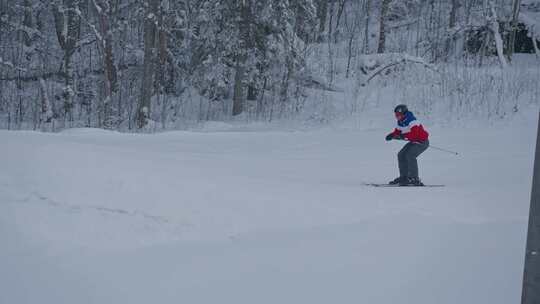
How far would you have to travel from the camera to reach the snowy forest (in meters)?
18.2

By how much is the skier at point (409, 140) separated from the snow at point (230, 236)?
55 cm

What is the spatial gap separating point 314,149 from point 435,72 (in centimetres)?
952

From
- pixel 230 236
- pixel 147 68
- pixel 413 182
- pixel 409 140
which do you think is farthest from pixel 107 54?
pixel 230 236

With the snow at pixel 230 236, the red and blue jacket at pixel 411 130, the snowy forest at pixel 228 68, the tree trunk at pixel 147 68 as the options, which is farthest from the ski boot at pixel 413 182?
the tree trunk at pixel 147 68

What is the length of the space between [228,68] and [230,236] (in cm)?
1492

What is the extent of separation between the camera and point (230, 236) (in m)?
5.59

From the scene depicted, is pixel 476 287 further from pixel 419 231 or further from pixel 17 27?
pixel 17 27

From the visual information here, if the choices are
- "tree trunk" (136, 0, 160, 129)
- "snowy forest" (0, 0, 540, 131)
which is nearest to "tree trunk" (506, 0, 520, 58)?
"snowy forest" (0, 0, 540, 131)

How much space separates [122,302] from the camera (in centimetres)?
420

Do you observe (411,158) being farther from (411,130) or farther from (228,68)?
(228,68)

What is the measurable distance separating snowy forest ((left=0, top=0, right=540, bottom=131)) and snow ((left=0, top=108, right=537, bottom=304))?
9.79 m

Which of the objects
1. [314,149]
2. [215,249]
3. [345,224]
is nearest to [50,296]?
[215,249]

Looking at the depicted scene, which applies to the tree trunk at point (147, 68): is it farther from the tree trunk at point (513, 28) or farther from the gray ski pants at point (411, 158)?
the tree trunk at point (513, 28)

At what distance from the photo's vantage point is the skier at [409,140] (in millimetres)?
8359
